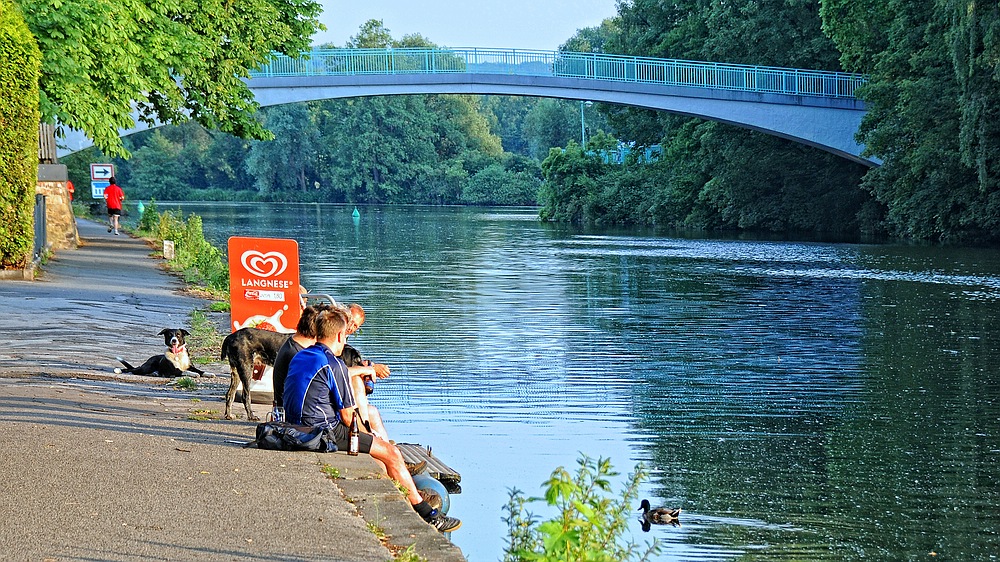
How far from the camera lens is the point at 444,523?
8.59 meters

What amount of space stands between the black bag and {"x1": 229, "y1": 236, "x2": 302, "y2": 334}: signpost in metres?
3.81

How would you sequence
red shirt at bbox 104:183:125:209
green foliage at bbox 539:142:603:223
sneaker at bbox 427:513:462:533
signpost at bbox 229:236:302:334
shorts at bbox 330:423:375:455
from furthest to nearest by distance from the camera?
green foliage at bbox 539:142:603:223 < red shirt at bbox 104:183:125:209 < signpost at bbox 229:236:302:334 < shorts at bbox 330:423:375:455 < sneaker at bbox 427:513:462:533

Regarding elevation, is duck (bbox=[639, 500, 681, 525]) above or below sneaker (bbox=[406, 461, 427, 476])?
below

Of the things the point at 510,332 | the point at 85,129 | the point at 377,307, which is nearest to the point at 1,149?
the point at 85,129

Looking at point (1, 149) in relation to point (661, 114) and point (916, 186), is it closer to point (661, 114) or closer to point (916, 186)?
point (916, 186)

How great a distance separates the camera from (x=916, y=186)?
46.4 metres

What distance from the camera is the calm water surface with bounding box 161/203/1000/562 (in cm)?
918

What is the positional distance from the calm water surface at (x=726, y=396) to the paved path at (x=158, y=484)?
1.19 m

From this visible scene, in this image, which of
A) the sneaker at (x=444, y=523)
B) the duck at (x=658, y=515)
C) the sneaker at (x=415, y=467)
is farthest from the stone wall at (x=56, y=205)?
the duck at (x=658, y=515)

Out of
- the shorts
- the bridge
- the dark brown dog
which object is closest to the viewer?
the shorts

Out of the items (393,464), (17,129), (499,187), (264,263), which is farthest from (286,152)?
(393,464)

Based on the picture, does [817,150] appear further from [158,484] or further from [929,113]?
[158,484]

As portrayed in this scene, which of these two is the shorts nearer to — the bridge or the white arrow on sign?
the white arrow on sign

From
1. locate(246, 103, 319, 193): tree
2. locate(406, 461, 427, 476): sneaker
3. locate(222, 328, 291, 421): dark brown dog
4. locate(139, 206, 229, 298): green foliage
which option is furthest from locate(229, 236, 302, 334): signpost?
locate(246, 103, 319, 193): tree
